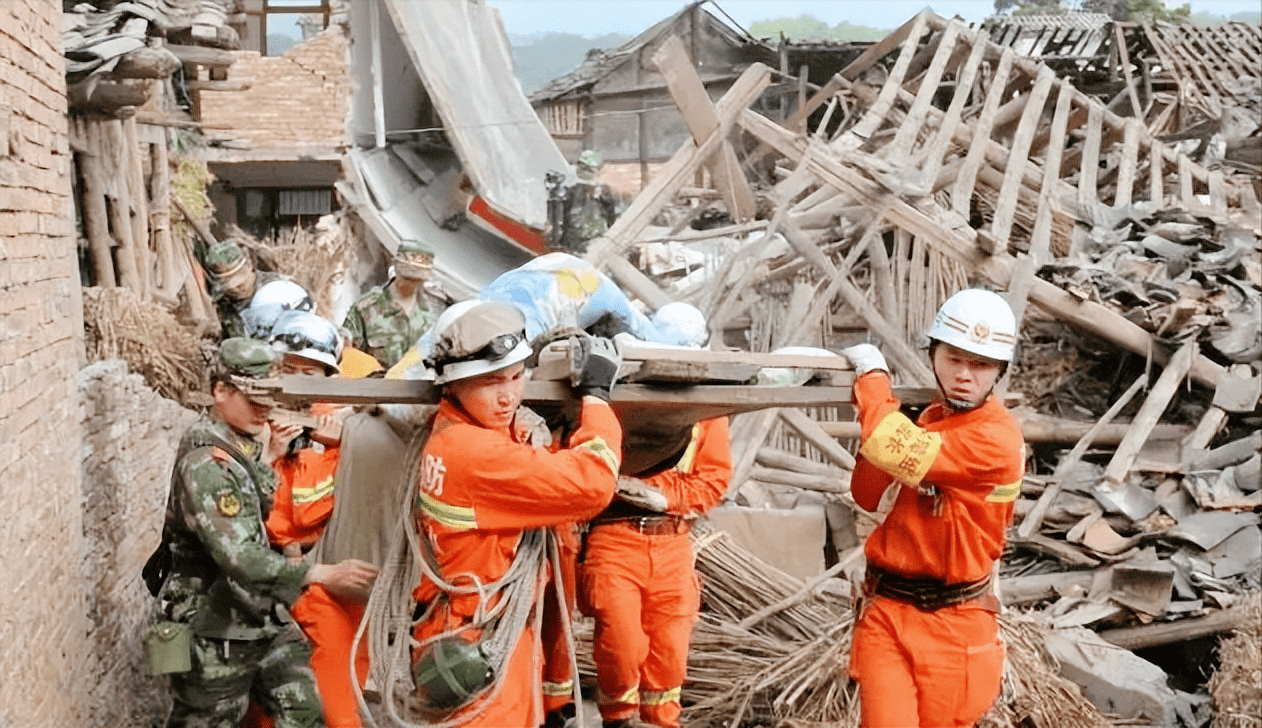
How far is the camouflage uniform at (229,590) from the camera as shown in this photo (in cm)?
357

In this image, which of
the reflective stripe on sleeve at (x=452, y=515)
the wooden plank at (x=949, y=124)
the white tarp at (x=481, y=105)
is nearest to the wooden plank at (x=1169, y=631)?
the wooden plank at (x=949, y=124)

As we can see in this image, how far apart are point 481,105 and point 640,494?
30.8ft

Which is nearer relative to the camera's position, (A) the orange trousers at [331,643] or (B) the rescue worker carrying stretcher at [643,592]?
(A) the orange trousers at [331,643]

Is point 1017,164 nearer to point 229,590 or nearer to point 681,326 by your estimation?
point 681,326

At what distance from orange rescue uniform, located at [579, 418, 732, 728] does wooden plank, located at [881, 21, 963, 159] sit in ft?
14.2

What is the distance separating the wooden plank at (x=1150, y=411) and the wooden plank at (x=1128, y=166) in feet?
8.45

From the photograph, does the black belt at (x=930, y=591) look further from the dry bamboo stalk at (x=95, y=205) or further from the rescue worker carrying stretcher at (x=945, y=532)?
the dry bamboo stalk at (x=95, y=205)

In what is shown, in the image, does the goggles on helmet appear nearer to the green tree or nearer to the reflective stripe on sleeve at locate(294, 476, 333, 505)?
the reflective stripe on sleeve at locate(294, 476, 333, 505)

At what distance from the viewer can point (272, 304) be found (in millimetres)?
5051

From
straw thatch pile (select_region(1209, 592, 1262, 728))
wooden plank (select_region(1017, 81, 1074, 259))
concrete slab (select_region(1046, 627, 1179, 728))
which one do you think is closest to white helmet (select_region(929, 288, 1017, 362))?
concrete slab (select_region(1046, 627, 1179, 728))

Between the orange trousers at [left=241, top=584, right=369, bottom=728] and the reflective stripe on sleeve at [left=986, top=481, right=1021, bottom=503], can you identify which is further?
the orange trousers at [left=241, top=584, right=369, bottom=728]

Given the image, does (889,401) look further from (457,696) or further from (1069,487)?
(1069,487)

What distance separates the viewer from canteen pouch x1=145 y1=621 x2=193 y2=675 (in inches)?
146

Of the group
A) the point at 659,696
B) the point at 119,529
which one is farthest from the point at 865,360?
the point at 119,529
